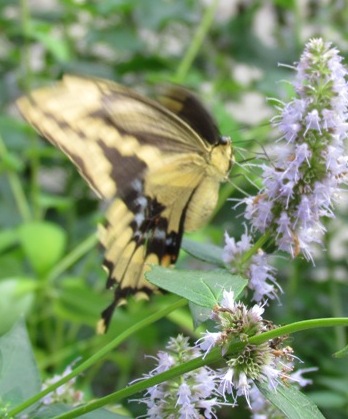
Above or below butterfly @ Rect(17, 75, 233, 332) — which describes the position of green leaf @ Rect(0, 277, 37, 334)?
below

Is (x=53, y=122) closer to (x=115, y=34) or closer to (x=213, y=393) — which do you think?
(x=213, y=393)

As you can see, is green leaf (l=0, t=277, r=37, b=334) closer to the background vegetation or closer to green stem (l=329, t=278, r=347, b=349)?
the background vegetation

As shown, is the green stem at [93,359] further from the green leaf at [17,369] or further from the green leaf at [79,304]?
the green leaf at [79,304]

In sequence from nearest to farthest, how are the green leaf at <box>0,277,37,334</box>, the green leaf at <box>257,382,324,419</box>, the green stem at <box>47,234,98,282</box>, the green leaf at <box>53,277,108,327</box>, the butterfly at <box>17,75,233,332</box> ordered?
the green leaf at <box>257,382,324,419</box>, the butterfly at <box>17,75,233,332</box>, the green leaf at <box>0,277,37,334</box>, the green leaf at <box>53,277,108,327</box>, the green stem at <box>47,234,98,282</box>

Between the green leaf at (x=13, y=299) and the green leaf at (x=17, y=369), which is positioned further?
the green leaf at (x=13, y=299)

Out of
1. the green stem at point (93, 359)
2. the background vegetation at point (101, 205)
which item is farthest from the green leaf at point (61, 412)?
the background vegetation at point (101, 205)

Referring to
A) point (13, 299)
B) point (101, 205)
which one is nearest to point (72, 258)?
point (13, 299)

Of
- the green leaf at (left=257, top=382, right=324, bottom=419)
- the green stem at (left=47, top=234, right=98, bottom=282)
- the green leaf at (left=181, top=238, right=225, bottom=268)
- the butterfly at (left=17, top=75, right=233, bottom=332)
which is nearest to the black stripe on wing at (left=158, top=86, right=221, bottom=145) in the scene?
the butterfly at (left=17, top=75, right=233, bottom=332)

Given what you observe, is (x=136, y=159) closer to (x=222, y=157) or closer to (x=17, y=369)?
(x=222, y=157)
